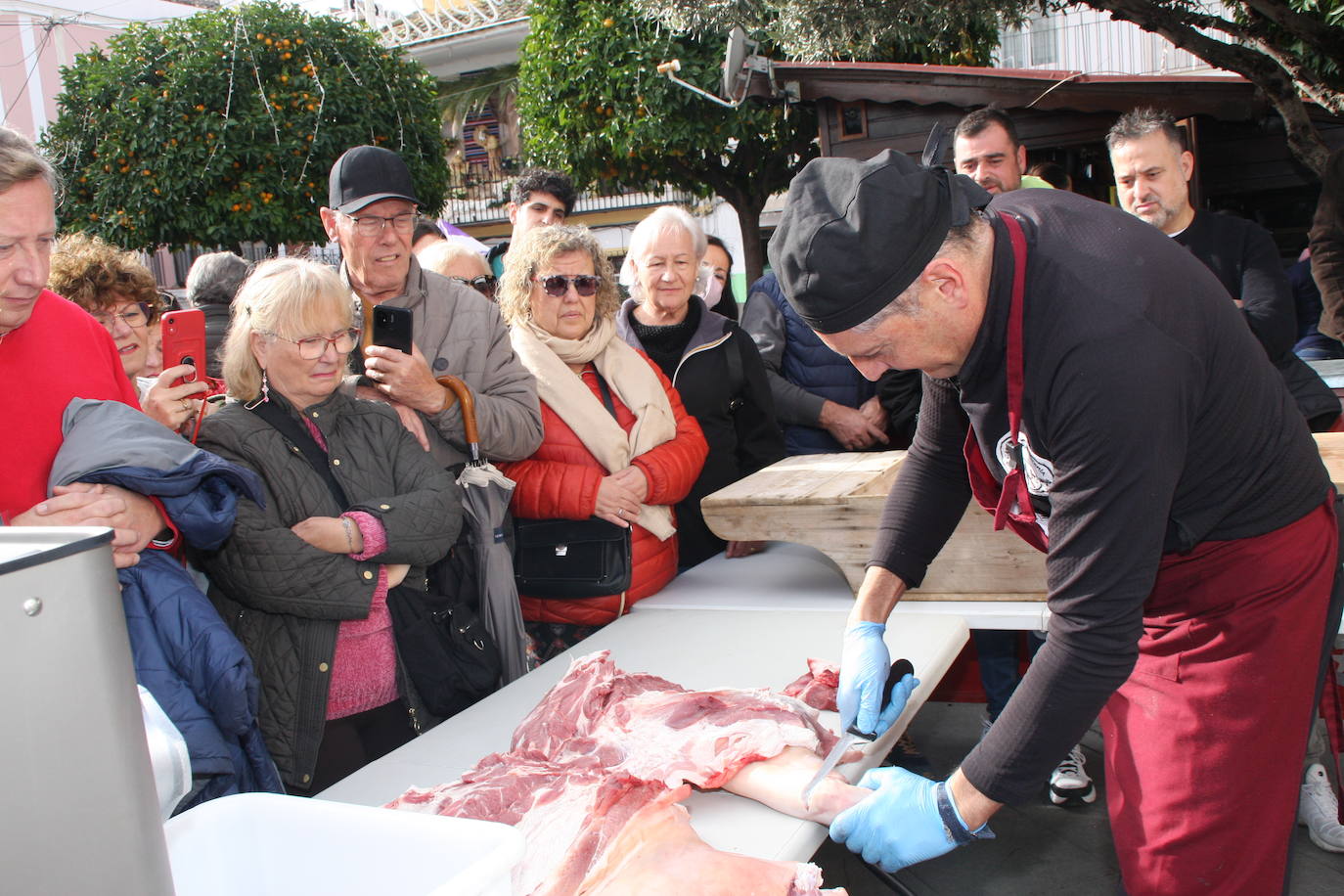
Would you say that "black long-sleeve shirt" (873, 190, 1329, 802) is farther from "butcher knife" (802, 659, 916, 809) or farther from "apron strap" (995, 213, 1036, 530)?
"butcher knife" (802, 659, 916, 809)

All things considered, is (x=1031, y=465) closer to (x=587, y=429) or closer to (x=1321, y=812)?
(x=587, y=429)

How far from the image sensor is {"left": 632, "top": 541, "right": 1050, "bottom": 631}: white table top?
292cm

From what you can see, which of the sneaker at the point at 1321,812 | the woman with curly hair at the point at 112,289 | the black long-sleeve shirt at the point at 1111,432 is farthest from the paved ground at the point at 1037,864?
the woman with curly hair at the point at 112,289

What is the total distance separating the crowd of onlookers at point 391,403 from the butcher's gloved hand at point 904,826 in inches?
45.6

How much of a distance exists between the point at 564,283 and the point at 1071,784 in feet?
7.52

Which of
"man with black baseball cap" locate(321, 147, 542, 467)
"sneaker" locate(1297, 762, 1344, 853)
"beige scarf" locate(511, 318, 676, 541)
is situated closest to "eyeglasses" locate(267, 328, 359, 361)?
"man with black baseball cap" locate(321, 147, 542, 467)

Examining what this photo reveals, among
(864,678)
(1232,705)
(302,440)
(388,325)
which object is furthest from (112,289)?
(1232,705)

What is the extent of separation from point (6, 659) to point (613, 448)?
2575 millimetres

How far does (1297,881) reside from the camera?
2.96m

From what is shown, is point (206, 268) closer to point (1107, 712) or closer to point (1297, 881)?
point (1107, 712)

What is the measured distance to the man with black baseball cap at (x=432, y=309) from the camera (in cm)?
301

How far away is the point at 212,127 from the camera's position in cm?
1048

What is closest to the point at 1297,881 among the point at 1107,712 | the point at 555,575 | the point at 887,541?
the point at 1107,712

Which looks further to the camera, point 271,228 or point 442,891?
point 271,228
